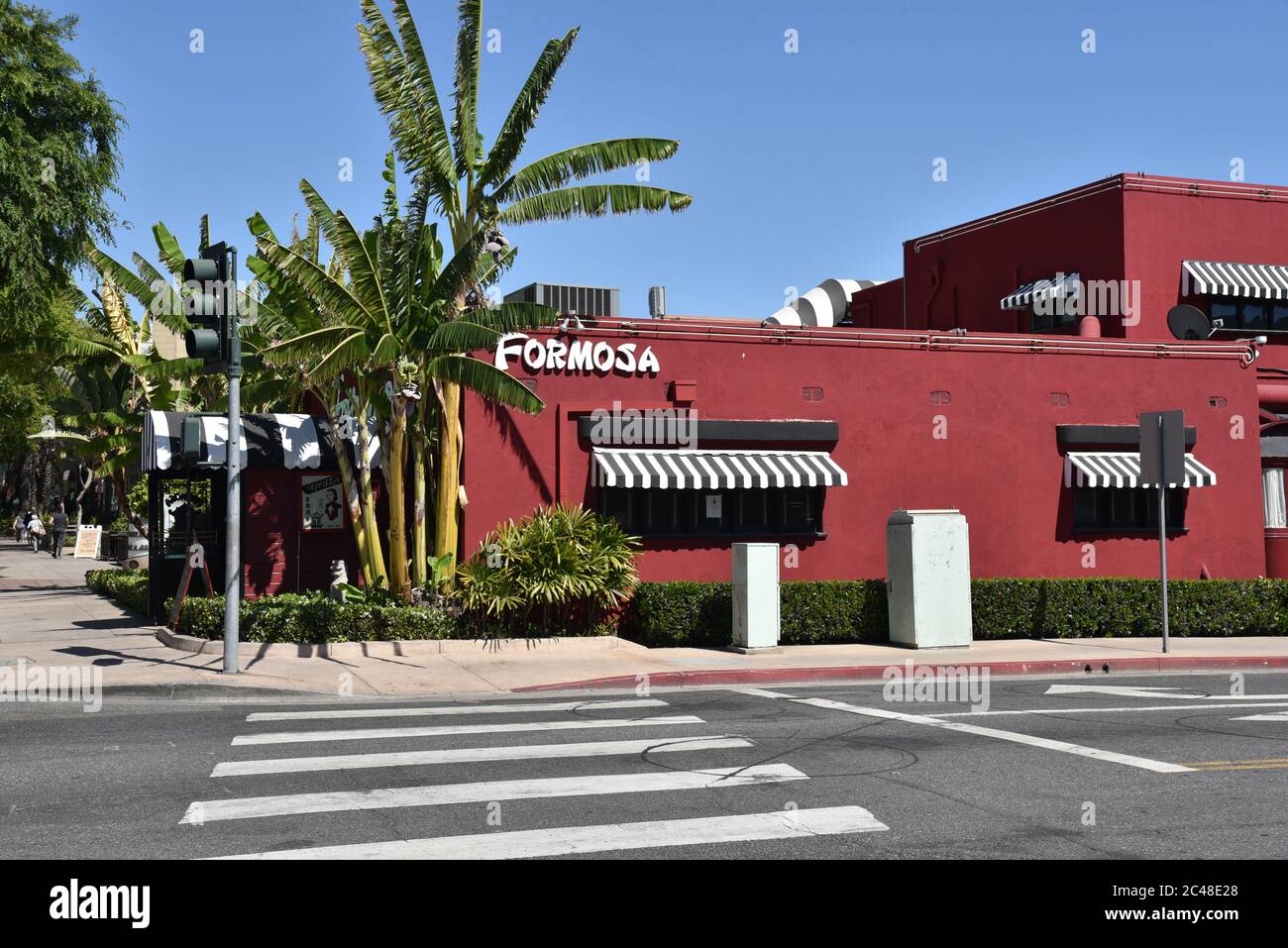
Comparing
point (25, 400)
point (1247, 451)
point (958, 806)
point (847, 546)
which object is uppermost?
point (25, 400)

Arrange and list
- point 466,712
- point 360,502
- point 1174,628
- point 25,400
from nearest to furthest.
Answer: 1. point 466,712
2. point 360,502
3. point 1174,628
4. point 25,400

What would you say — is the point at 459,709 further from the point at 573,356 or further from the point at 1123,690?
the point at 573,356

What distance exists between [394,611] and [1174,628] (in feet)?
40.9

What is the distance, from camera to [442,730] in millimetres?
10609

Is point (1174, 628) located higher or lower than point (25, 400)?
lower

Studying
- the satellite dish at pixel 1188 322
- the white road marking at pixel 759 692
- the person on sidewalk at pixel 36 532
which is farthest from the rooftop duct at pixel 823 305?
the person on sidewalk at pixel 36 532

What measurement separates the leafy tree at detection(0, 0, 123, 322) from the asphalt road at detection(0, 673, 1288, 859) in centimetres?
1498

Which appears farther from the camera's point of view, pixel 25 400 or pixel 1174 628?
pixel 25 400

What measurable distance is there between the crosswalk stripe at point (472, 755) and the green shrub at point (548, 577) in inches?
251

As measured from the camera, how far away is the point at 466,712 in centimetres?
1180

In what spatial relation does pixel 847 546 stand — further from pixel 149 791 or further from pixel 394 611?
pixel 149 791

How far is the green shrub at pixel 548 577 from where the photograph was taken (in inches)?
647
